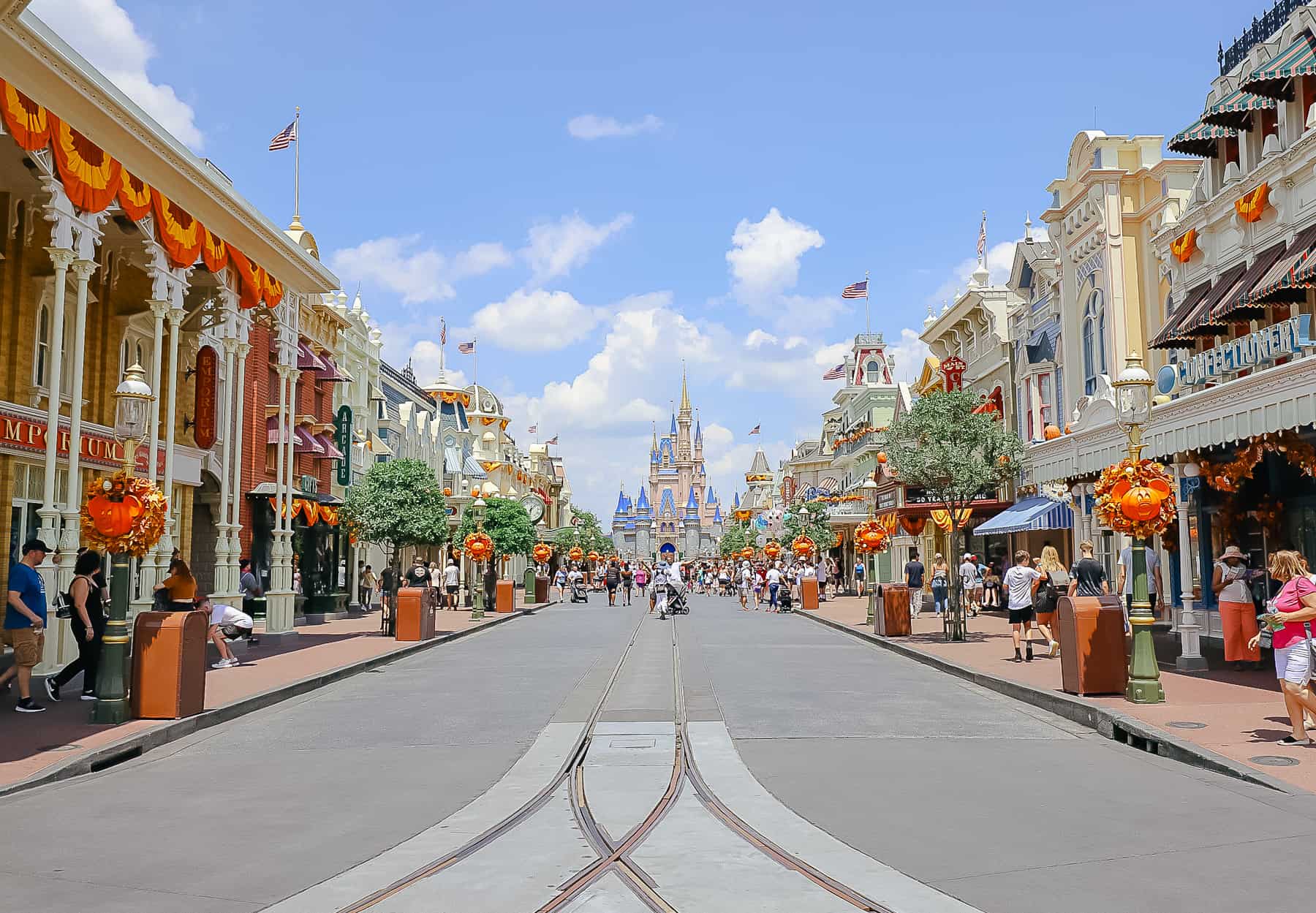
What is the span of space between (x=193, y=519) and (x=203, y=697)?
→ 1716 cm

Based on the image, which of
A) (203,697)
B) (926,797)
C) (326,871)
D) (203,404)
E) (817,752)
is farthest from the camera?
(203,404)

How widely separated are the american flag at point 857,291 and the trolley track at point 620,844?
45445 millimetres

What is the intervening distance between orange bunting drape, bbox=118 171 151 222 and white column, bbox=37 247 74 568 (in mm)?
949

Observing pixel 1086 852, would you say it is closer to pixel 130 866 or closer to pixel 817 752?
pixel 817 752

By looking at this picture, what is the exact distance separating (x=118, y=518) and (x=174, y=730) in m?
2.24

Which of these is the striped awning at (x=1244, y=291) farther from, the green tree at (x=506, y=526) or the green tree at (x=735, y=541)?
the green tree at (x=735, y=541)

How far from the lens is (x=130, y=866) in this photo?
19.6 feet

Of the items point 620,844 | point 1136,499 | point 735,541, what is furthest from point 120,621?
point 735,541

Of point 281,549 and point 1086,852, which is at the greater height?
point 281,549

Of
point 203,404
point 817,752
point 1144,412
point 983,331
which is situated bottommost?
point 817,752

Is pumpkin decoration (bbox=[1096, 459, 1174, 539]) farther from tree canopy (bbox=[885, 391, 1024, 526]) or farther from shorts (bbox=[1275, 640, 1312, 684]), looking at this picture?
tree canopy (bbox=[885, 391, 1024, 526])

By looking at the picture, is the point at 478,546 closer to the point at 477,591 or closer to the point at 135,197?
the point at 477,591

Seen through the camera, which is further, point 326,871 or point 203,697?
point 203,697

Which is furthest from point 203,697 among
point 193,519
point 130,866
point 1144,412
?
point 193,519
